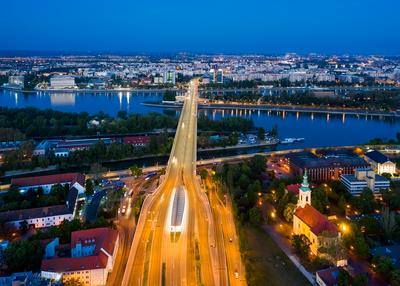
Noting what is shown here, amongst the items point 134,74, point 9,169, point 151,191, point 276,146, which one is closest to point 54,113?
point 9,169

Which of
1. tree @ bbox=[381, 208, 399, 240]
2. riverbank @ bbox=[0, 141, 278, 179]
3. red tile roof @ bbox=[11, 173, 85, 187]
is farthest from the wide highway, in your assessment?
riverbank @ bbox=[0, 141, 278, 179]

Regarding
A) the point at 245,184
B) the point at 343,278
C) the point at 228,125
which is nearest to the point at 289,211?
the point at 245,184

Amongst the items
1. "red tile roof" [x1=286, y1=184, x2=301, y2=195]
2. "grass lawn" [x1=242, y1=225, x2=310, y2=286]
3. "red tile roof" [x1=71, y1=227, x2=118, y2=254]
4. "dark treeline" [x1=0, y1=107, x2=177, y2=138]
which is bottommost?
"grass lawn" [x1=242, y1=225, x2=310, y2=286]

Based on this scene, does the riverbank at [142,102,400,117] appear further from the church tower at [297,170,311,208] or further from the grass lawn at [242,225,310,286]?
the grass lawn at [242,225,310,286]

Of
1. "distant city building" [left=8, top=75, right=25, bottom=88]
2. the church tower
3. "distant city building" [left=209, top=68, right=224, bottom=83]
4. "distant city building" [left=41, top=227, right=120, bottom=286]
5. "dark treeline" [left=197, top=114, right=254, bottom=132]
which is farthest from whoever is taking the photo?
"distant city building" [left=209, top=68, right=224, bottom=83]

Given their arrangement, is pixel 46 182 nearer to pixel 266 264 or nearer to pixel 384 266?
pixel 266 264

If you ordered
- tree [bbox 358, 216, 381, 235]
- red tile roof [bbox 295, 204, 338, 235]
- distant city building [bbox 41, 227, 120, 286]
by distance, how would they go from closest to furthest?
distant city building [bbox 41, 227, 120, 286], red tile roof [bbox 295, 204, 338, 235], tree [bbox 358, 216, 381, 235]

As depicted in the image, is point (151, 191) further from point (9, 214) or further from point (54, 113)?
point (54, 113)
